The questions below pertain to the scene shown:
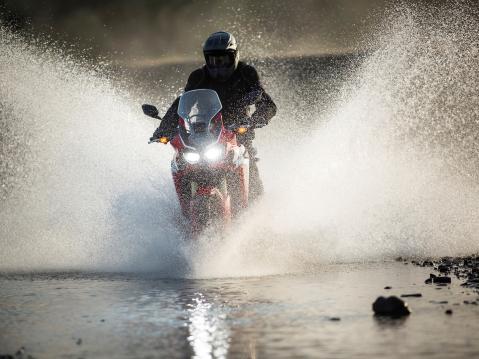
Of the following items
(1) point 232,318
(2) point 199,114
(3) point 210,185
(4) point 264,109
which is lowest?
(1) point 232,318

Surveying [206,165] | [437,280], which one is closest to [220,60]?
[206,165]

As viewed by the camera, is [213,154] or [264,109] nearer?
[213,154]

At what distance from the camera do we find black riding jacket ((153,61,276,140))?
40.7 feet

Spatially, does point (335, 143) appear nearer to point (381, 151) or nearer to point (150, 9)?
point (381, 151)

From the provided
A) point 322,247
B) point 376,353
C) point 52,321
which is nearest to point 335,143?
point 322,247

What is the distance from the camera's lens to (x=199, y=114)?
11883 mm

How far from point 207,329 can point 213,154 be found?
13.0ft

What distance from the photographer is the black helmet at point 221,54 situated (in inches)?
497

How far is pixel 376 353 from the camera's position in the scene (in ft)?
22.4

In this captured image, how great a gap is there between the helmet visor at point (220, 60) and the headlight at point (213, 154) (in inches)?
60.7

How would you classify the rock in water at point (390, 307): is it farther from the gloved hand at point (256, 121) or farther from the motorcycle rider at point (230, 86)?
the motorcycle rider at point (230, 86)

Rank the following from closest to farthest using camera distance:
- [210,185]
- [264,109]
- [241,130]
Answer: [210,185], [241,130], [264,109]

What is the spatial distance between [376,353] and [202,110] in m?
5.52

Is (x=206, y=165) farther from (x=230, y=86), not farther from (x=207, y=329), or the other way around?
(x=207, y=329)
